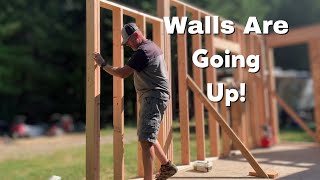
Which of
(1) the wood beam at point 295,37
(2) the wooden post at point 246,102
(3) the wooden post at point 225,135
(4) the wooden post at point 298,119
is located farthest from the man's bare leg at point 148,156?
(1) the wood beam at point 295,37

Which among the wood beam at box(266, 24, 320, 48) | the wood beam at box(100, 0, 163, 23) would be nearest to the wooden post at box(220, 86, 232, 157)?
the wood beam at box(100, 0, 163, 23)

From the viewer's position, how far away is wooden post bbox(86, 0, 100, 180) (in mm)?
3662

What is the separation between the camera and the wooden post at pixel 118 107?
13.0ft

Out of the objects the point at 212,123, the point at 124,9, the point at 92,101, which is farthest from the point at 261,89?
the point at 92,101

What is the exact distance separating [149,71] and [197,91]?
1.49 meters

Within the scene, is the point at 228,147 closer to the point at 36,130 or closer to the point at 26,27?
the point at 36,130

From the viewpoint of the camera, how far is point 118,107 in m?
4.01

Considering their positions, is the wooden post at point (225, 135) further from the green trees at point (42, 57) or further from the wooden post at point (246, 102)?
the green trees at point (42, 57)

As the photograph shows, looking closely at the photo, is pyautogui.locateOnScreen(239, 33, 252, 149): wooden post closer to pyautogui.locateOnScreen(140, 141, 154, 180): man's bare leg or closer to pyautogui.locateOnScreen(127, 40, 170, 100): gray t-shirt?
pyautogui.locateOnScreen(127, 40, 170, 100): gray t-shirt

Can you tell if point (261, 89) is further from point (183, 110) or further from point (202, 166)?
point (202, 166)

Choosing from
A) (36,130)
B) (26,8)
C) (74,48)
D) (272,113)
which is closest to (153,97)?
(272,113)

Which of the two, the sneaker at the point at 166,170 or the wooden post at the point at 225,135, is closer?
the sneaker at the point at 166,170

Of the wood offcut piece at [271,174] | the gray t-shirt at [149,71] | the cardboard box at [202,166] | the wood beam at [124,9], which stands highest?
the wood beam at [124,9]

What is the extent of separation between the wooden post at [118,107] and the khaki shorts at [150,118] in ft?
1.45
